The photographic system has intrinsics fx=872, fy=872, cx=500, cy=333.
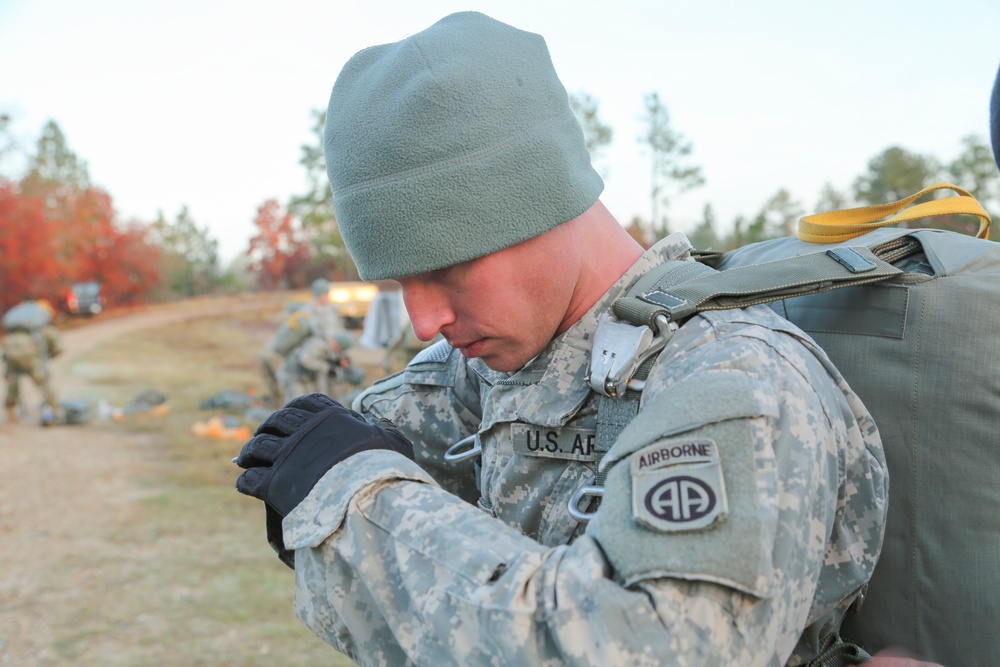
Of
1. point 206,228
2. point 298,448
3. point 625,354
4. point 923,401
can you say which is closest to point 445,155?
point 625,354

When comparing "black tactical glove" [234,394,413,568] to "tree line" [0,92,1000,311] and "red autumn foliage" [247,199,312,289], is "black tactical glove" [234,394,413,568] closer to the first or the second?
"tree line" [0,92,1000,311]

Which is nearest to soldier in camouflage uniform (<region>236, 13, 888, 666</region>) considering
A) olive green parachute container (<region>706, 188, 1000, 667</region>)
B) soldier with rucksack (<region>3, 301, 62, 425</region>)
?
olive green parachute container (<region>706, 188, 1000, 667</region>)

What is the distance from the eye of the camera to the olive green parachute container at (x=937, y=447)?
1.67 metres

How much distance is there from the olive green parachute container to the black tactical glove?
99 cm

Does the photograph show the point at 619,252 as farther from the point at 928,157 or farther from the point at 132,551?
the point at 928,157

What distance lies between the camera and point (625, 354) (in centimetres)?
162

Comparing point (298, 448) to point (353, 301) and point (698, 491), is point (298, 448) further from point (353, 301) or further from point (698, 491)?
point (353, 301)

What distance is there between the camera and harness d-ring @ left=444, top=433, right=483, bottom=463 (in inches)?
81.5

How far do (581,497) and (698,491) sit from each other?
0.42 m

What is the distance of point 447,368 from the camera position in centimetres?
234

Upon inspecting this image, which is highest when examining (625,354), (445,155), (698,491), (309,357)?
(445,155)

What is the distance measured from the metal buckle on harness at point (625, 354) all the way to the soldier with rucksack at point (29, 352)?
14.3 meters

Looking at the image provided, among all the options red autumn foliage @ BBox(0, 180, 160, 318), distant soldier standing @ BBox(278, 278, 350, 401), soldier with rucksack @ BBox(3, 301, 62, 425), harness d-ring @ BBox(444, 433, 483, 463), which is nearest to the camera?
harness d-ring @ BBox(444, 433, 483, 463)

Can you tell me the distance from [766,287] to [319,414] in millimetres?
920
